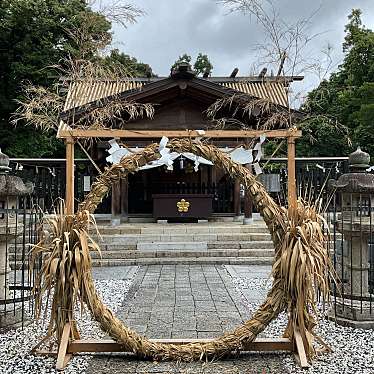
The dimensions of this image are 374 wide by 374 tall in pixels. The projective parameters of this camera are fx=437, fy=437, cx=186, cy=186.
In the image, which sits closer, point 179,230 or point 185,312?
point 185,312

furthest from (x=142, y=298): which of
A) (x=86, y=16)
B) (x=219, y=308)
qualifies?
(x=86, y=16)

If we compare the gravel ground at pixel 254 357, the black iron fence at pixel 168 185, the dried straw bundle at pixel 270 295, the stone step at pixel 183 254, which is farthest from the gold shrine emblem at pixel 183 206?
the dried straw bundle at pixel 270 295

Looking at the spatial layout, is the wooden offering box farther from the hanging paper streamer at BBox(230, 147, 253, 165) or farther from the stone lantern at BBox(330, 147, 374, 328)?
the hanging paper streamer at BBox(230, 147, 253, 165)

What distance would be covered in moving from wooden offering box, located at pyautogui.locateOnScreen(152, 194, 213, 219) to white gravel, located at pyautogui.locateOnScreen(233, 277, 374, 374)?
7.71 metres

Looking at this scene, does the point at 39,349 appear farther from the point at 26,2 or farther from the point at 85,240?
the point at 26,2

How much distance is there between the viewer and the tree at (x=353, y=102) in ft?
64.0

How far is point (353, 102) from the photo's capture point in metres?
20.6

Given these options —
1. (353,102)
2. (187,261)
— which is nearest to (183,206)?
(187,261)

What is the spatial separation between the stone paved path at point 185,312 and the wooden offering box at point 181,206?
13.4ft

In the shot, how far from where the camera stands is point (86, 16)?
8.11m

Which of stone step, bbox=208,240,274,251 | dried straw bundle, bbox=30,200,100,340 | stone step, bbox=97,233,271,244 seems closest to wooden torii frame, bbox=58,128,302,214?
dried straw bundle, bbox=30,200,100,340

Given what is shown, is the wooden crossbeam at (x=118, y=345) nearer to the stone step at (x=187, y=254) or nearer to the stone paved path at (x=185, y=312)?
the stone paved path at (x=185, y=312)

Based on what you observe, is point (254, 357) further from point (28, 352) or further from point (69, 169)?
point (69, 169)

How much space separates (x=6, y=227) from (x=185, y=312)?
96.2 inches
